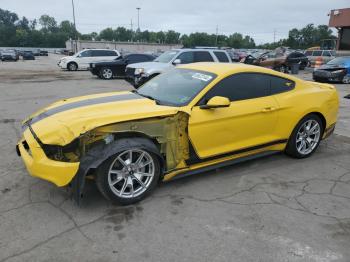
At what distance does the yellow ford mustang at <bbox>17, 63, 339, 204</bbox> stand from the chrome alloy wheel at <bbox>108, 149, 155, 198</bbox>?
0.01 m

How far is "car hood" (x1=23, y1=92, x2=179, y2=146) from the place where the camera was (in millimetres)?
3467

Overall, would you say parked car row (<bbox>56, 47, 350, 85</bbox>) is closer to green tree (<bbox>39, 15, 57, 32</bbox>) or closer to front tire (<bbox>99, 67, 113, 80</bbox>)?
front tire (<bbox>99, 67, 113, 80</bbox>)

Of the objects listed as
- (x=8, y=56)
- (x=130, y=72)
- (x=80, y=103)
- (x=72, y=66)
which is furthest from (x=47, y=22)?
(x=80, y=103)

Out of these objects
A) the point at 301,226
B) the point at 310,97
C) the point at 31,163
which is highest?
the point at 310,97

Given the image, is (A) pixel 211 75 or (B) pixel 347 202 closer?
(B) pixel 347 202

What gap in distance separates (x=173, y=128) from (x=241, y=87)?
1.29 meters

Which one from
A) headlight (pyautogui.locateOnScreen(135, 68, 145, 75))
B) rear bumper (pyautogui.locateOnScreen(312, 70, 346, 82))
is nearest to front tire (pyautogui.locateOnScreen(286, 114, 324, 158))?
headlight (pyautogui.locateOnScreen(135, 68, 145, 75))

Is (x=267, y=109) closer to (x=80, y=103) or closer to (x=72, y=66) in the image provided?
(x=80, y=103)

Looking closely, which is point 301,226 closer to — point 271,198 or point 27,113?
point 271,198

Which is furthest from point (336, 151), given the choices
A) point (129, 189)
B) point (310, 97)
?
point (129, 189)

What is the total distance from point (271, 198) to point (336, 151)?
2445mm

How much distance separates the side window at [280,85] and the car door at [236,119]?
0.10 meters

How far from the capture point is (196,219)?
11.4ft

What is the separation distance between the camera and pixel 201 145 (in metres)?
4.09
